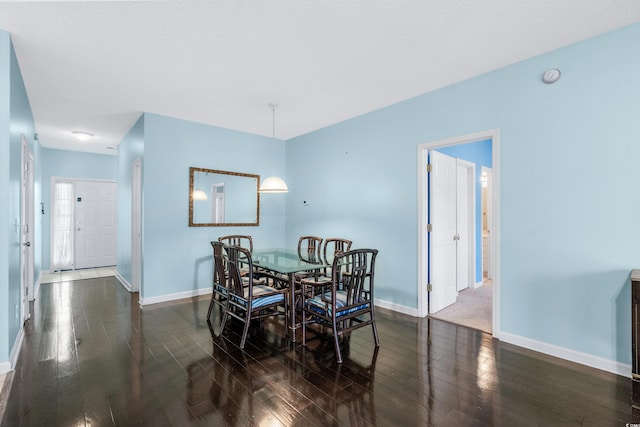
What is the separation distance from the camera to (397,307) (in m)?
3.87

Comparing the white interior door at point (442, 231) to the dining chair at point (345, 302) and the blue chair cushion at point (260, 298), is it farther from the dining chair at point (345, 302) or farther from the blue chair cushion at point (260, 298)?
the blue chair cushion at point (260, 298)

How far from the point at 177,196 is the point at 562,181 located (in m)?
4.52

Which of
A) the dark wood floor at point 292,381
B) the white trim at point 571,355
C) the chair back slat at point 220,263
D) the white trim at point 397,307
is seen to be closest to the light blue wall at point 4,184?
the dark wood floor at point 292,381

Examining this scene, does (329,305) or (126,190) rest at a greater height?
(126,190)

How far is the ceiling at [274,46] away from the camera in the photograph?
2.12 m

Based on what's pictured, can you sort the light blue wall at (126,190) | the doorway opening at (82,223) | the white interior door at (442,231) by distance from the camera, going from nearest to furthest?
the white interior door at (442,231) < the light blue wall at (126,190) < the doorway opening at (82,223)

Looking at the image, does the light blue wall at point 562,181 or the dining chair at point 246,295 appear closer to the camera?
the light blue wall at point 562,181

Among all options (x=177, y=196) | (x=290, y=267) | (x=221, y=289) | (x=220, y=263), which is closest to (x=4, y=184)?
(x=220, y=263)

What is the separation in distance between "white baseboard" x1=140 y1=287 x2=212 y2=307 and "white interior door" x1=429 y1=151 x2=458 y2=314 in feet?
10.7

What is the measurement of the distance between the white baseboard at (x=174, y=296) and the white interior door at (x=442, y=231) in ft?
10.7

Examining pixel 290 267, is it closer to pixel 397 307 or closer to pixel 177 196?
pixel 397 307

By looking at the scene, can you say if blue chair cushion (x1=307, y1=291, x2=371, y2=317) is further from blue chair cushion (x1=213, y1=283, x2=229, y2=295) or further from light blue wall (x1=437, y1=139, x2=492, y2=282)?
light blue wall (x1=437, y1=139, x2=492, y2=282)

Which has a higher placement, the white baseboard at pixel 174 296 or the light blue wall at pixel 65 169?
the light blue wall at pixel 65 169

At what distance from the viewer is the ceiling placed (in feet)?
6.97
